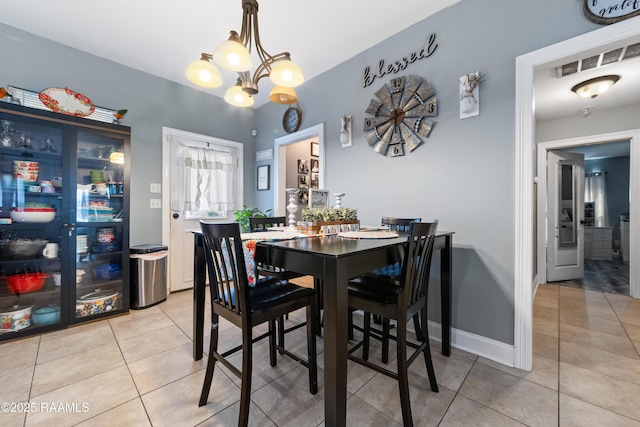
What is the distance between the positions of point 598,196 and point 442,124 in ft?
22.1

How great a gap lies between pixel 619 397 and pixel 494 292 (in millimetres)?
745

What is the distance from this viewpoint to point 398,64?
7.82 feet

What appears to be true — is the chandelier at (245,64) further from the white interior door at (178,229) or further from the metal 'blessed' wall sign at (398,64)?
the white interior door at (178,229)

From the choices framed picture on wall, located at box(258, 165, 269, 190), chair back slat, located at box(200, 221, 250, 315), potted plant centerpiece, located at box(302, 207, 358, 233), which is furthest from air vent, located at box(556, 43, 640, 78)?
framed picture on wall, located at box(258, 165, 269, 190)

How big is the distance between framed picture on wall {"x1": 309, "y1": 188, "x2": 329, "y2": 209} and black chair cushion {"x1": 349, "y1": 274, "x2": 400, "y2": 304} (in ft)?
2.10

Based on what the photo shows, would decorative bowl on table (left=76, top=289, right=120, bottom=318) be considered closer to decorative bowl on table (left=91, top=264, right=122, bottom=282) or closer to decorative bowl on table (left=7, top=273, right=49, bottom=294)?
decorative bowl on table (left=91, top=264, right=122, bottom=282)

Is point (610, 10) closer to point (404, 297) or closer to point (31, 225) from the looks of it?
point (404, 297)

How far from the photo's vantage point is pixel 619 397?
1.43m

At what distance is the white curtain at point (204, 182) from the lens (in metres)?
3.41

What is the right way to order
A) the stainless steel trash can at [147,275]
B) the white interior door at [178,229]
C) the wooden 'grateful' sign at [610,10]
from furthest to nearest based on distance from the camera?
the white interior door at [178,229]
the stainless steel trash can at [147,275]
the wooden 'grateful' sign at [610,10]

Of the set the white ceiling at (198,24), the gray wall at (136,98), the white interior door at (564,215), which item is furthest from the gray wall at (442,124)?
the white interior door at (564,215)

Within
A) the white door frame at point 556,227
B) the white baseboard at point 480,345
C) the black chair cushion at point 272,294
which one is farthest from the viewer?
the white door frame at point 556,227

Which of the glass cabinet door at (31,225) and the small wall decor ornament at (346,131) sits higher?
the small wall decor ornament at (346,131)

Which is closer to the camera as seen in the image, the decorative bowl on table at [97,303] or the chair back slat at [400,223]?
the chair back slat at [400,223]
